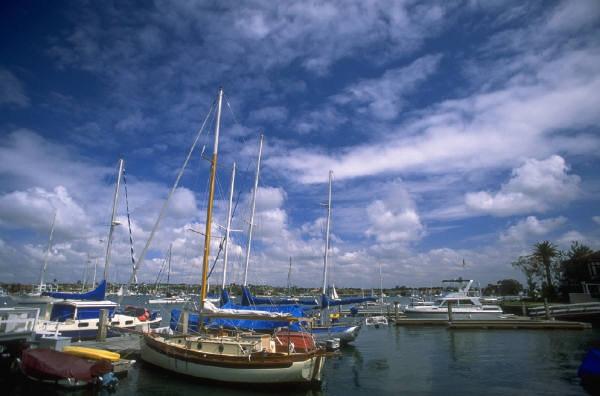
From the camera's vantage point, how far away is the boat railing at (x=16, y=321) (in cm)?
2062

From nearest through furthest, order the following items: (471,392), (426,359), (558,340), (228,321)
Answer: (471,392), (228,321), (426,359), (558,340)

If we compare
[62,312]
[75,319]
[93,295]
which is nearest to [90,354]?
[75,319]

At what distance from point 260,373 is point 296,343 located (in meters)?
3.79

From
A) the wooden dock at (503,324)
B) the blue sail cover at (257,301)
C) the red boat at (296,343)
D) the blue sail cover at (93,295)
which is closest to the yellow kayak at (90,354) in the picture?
the red boat at (296,343)

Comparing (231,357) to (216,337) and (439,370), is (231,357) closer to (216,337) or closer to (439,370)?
(216,337)

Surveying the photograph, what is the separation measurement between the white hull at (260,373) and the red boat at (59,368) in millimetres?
4785

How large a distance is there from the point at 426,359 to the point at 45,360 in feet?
89.1

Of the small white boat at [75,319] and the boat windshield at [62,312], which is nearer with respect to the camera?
the small white boat at [75,319]

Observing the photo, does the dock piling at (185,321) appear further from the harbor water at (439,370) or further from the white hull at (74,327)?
the white hull at (74,327)

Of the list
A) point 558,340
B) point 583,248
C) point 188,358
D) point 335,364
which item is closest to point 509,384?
point 335,364

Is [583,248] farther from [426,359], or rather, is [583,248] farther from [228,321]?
[228,321]

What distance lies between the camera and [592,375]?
2122 cm

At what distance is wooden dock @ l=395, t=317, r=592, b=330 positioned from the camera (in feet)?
153

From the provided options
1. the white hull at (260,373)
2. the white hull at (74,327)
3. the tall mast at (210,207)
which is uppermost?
the tall mast at (210,207)
